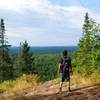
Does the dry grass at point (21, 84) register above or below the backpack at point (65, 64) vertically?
below

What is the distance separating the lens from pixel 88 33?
9.68 m

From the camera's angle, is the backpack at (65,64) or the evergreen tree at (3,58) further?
the evergreen tree at (3,58)

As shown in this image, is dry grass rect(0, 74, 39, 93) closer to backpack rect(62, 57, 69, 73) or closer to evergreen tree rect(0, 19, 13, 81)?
backpack rect(62, 57, 69, 73)

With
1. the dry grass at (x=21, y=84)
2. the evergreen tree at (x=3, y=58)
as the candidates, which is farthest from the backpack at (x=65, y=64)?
the evergreen tree at (x=3, y=58)

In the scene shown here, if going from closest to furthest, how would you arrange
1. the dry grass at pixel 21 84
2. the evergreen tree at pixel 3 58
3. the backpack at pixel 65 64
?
the backpack at pixel 65 64
the dry grass at pixel 21 84
the evergreen tree at pixel 3 58

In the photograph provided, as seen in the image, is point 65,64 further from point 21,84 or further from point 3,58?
point 3,58

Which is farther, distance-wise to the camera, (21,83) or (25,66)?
(25,66)

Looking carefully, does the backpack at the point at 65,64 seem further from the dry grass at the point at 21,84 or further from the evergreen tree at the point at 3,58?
the evergreen tree at the point at 3,58

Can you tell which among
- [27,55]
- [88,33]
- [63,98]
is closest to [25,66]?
[27,55]

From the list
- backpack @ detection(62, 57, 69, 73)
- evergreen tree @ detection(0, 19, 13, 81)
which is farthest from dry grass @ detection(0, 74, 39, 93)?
evergreen tree @ detection(0, 19, 13, 81)

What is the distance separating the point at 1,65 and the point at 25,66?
6.06 m

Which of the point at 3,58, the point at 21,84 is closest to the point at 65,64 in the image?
the point at 21,84

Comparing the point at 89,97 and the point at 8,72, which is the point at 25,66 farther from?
the point at 89,97

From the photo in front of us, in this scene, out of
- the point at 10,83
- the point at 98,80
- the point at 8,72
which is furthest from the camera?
the point at 8,72
